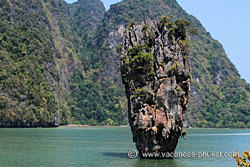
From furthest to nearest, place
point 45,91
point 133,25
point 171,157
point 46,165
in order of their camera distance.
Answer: point 45,91
point 133,25
point 171,157
point 46,165

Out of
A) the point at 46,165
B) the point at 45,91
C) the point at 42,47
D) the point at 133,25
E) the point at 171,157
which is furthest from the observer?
the point at 42,47

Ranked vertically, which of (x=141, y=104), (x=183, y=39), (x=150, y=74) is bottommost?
(x=141, y=104)

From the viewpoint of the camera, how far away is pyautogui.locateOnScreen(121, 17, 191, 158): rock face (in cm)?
4478

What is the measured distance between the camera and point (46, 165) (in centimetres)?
4331

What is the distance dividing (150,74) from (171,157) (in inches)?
352

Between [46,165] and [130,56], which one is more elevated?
[130,56]

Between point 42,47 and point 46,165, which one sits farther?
point 42,47

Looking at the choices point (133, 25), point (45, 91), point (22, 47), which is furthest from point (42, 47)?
point (133, 25)

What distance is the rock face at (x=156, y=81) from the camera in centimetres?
4478

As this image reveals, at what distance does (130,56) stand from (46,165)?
14.5 m

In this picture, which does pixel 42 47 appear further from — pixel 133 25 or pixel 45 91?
pixel 133 25

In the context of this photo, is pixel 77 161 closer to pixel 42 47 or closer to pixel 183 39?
pixel 183 39

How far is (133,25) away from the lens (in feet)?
165

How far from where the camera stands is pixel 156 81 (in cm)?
4600
